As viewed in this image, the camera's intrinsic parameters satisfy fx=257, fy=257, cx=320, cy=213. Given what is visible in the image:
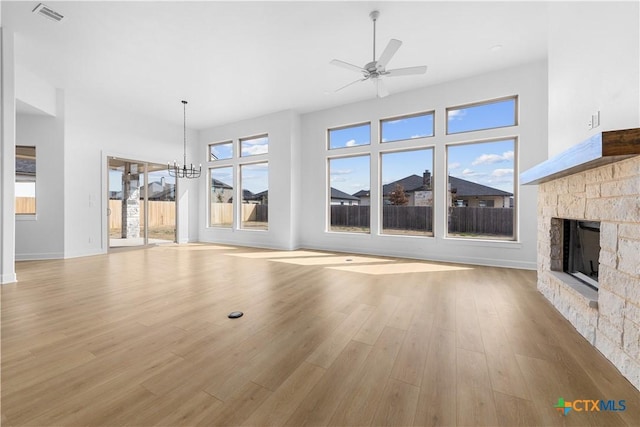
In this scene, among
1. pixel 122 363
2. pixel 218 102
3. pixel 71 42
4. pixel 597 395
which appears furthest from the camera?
pixel 218 102

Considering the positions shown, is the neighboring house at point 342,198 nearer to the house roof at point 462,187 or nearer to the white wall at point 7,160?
the house roof at point 462,187

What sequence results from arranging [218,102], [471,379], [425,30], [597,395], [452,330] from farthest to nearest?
[218,102]
[425,30]
[452,330]
[471,379]
[597,395]

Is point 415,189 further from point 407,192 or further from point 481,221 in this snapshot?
point 481,221

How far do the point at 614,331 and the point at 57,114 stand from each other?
8989mm

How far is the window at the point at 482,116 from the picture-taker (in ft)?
15.6

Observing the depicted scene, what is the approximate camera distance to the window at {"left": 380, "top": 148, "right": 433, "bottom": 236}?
553cm

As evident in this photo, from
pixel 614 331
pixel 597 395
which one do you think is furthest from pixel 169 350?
pixel 614 331

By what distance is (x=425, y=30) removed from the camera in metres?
3.61

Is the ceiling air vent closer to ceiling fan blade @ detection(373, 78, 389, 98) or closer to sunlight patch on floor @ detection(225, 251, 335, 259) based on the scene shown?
ceiling fan blade @ detection(373, 78, 389, 98)

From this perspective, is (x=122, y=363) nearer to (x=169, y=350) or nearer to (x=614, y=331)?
(x=169, y=350)

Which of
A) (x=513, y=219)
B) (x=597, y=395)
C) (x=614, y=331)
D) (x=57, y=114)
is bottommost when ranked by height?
(x=597, y=395)

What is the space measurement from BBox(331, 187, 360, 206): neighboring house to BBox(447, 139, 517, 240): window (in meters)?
2.13

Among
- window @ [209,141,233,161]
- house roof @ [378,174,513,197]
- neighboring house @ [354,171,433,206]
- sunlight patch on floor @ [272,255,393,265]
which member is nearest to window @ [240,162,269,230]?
window @ [209,141,233,161]

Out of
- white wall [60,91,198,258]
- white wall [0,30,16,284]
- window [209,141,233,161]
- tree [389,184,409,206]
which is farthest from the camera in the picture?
window [209,141,233,161]
